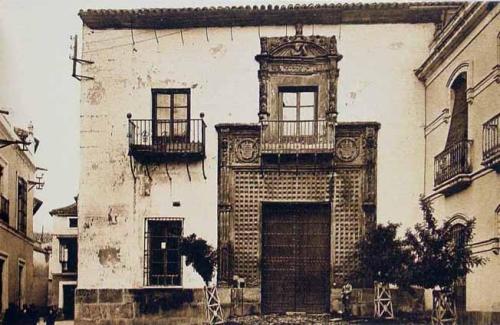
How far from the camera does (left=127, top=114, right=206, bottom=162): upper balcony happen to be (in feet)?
45.3

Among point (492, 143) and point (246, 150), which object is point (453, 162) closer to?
point (492, 143)

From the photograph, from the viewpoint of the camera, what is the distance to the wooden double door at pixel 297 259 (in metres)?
13.7

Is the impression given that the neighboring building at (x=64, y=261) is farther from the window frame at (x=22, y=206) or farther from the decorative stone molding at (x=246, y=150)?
the decorative stone molding at (x=246, y=150)

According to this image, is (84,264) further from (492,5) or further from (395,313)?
(492,5)

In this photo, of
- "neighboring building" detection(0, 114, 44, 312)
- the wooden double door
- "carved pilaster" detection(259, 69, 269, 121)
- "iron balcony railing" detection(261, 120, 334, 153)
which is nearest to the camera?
"iron balcony railing" detection(261, 120, 334, 153)

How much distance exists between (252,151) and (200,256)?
225 cm

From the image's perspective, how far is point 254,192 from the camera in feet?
45.5

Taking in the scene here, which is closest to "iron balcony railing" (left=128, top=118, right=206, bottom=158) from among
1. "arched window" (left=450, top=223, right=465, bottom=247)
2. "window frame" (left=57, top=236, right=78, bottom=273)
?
"arched window" (left=450, top=223, right=465, bottom=247)

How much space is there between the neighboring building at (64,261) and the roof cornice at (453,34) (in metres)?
15.9

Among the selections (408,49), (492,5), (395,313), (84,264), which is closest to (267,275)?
(395,313)

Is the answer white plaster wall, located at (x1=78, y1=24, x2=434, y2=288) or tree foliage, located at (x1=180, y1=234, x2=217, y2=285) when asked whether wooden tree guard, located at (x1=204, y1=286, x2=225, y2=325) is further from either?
white plaster wall, located at (x1=78, y1=24, x2=434, y2=288)

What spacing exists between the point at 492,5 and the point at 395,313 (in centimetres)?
545

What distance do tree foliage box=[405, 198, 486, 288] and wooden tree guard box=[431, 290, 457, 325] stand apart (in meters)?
0.17

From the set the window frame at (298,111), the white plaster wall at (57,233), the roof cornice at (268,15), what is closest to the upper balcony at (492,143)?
the window frame at (298,111)
